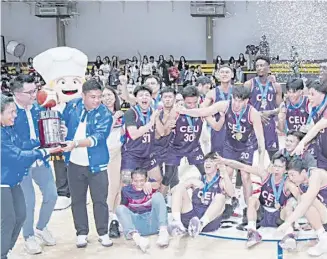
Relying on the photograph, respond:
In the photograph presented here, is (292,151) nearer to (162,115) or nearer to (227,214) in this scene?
(227,214)

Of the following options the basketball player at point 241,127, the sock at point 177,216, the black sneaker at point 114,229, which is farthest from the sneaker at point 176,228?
the basketball player at point 241,127

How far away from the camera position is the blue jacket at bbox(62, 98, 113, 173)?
391 centimetres

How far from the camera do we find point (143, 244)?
389 cm

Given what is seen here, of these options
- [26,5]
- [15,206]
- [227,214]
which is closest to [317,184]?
[227,214]

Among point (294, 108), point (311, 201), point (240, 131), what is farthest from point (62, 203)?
point (311, 201)

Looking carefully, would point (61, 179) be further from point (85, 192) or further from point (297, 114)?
point (297, 114)

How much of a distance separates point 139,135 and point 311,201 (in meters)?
1.38

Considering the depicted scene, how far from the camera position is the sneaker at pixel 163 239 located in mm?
3973

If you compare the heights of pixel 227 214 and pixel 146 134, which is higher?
pixel 146 134

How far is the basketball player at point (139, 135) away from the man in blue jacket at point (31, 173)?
0.67 meters

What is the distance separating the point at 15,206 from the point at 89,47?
15.3 metres

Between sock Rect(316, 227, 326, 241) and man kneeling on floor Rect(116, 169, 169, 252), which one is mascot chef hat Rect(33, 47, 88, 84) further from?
sock Rect(316, 227, 326, 241)

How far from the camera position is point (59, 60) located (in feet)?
14.3

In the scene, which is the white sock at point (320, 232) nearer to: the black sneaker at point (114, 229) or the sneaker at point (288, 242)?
the sneaker at point (288, 242)
